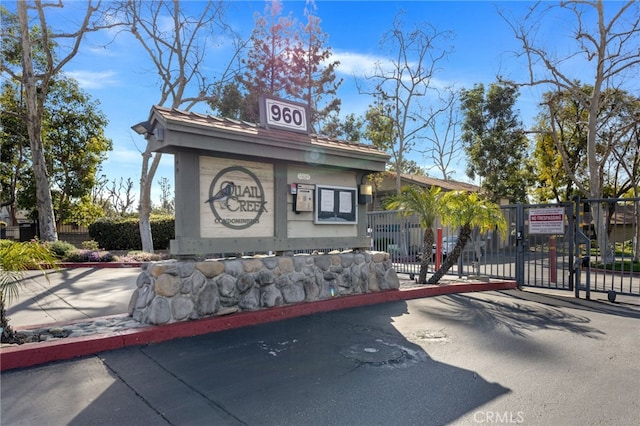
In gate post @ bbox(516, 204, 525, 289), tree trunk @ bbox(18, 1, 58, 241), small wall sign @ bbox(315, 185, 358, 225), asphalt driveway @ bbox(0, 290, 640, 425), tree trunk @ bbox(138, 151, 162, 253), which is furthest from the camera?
tree trunk @ bbox(138, 151, 162, 253)

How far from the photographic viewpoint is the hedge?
19750 millimetres

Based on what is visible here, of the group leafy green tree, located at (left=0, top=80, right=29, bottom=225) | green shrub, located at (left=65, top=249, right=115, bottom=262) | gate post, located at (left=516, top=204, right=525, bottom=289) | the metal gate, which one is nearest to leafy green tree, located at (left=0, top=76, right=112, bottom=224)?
leafy green tree, located at (left=0, top=80, right=29, bottom=225)

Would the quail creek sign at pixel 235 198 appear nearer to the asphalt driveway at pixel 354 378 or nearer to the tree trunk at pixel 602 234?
the asphalt driveway at pixel 354 378

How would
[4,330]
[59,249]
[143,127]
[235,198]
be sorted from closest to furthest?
[4,330] < [143,127] < [235,198] < [59,249]

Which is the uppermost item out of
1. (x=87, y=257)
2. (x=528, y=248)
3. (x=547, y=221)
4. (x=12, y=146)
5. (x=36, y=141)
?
(x=12, y=146)

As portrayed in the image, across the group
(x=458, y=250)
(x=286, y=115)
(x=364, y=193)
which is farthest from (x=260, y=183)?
(x=458, y=250)

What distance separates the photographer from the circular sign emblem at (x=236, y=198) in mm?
5926

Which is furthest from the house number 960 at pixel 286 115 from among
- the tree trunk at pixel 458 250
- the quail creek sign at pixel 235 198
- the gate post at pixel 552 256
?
the gate post at pixel 552 256

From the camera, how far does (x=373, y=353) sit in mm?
4586

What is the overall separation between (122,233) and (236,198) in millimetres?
16272

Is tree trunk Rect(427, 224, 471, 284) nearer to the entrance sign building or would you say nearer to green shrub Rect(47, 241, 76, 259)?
the entrance sign building

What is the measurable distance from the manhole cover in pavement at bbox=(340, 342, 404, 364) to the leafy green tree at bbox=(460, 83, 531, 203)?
891 inches

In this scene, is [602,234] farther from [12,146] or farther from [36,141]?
[12,146]
